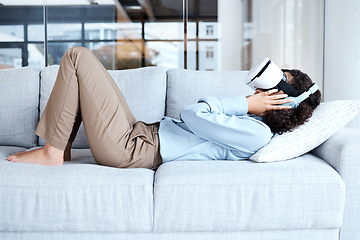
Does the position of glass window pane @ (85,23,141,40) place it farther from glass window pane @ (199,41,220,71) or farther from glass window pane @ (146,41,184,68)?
glass window pane @ (199,41,220,71)

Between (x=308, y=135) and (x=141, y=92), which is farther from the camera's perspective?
(x=141, y=92)

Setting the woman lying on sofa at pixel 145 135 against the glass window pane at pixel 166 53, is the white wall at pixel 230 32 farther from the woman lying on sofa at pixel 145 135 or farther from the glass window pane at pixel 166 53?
the woman lying on sofa at pixel 145 135

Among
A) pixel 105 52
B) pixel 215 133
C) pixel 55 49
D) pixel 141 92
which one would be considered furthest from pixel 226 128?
pixel 55 49

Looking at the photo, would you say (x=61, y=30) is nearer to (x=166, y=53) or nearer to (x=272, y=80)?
(x=166, y=53)

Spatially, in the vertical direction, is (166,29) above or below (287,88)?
above

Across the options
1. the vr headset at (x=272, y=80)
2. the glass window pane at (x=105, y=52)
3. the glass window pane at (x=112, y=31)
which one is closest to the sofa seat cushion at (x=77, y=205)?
the vr headset at (x=272, y=80)

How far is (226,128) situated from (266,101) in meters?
0.23

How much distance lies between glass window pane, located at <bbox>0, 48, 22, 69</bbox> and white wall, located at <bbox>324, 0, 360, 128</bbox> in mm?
3300

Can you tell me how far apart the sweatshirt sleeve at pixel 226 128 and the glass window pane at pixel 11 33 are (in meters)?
3.31

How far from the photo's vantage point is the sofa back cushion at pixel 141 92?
2.19 m

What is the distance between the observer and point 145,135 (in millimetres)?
1754

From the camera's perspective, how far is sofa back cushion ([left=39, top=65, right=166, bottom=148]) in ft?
7.17

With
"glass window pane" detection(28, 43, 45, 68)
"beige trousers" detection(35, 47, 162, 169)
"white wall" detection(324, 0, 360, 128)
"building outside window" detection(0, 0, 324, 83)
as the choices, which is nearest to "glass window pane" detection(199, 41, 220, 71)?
"building outside window" detection(0, 0, 324, 83)

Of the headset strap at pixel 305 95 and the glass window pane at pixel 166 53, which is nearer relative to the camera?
the headset strap at pixel 305 95
